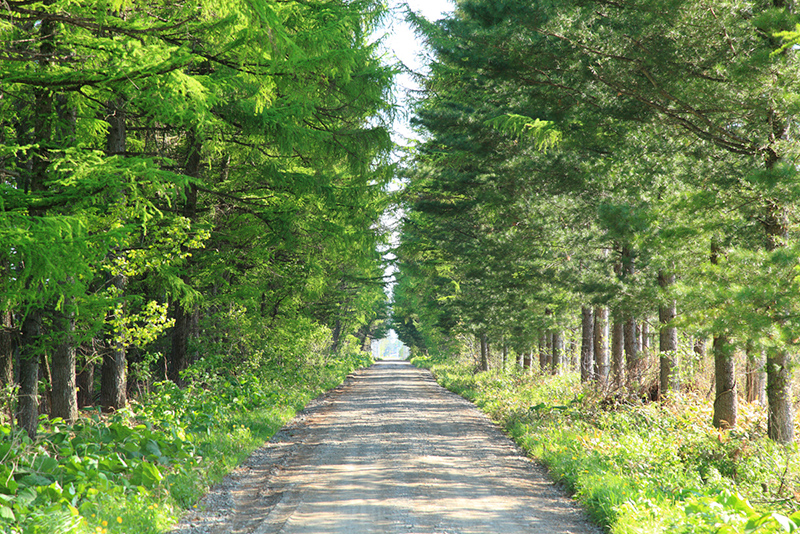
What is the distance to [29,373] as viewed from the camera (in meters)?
8.62

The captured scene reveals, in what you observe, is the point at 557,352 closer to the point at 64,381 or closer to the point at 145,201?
the point at 64,381

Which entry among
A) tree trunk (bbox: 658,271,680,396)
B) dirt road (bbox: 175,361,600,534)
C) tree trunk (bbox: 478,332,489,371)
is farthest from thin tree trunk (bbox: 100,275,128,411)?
tree trunk (bbox: 478,332,489,371)

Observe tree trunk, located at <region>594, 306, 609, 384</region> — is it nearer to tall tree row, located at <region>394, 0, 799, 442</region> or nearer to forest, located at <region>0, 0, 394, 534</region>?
tall tree row, located at <region>394, 0, 799, 442</region>

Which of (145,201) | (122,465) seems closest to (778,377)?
(122,465)

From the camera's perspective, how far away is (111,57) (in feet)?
20.9

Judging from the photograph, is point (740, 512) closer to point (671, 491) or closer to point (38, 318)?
point (671, 491)

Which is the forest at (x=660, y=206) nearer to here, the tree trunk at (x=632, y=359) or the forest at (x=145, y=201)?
the tree trunk at (x=632, y=359)

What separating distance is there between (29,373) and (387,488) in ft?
18.9

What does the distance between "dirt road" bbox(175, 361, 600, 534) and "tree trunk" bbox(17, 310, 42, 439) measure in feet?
9.81

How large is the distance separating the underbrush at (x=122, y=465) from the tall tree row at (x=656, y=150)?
7.24 m

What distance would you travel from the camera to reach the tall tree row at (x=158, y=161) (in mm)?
5996

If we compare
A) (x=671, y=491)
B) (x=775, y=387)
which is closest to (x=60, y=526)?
(x=671, y=491)

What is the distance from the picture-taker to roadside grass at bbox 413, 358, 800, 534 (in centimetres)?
587

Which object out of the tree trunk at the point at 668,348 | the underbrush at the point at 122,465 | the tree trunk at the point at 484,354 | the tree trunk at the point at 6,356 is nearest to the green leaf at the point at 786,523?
the underbrush at the point at 122,465
